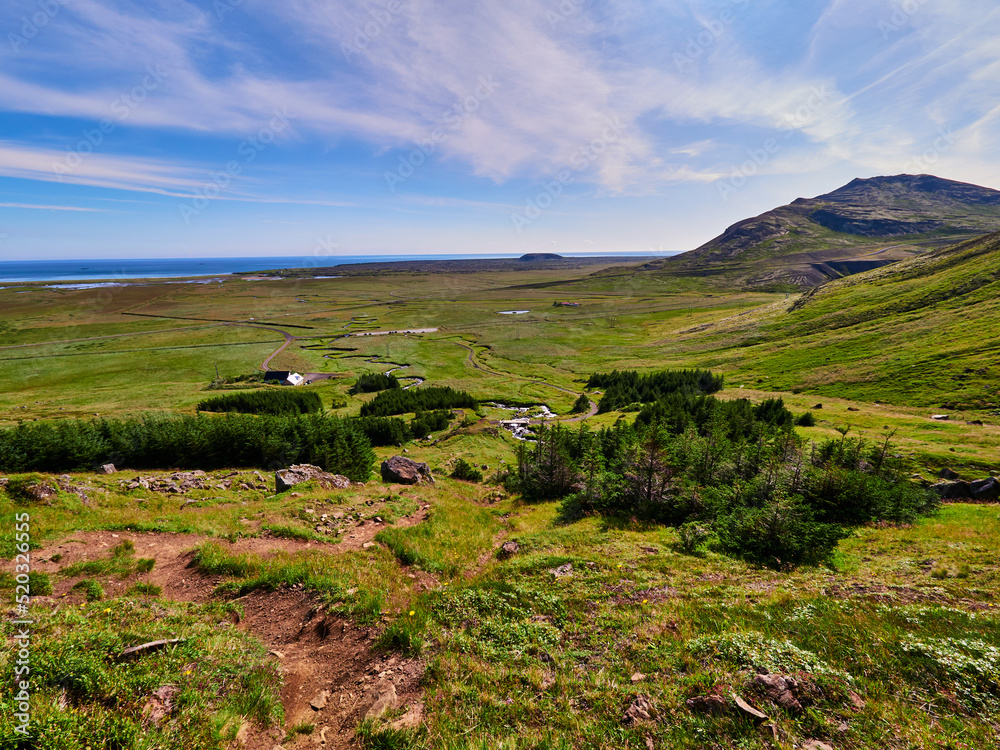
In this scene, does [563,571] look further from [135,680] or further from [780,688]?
[135,680]

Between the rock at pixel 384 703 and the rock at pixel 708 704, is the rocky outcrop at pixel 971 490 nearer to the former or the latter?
the rock at pixel 708 704

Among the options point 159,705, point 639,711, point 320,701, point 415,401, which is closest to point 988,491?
point 639,711

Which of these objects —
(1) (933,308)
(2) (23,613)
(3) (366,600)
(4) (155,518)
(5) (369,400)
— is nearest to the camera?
(2) (23,613)

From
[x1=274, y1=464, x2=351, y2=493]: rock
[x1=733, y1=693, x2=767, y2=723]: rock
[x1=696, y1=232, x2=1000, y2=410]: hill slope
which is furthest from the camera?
[x1=696, y1=232, x2=1000, y2=410]: hill slope

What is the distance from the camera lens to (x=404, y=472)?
33.5 metres

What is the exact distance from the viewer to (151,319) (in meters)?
188

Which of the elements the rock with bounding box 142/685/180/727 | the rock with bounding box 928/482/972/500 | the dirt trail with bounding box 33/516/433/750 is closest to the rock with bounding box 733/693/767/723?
the dirt trail with bounding box 33/516/433/750

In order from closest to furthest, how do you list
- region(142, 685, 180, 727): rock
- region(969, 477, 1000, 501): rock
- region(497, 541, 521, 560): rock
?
region(142, 685, 180, 727): rock
region(497, 541, 521, 560): rock
region(969, 477, 1000, 501): rock

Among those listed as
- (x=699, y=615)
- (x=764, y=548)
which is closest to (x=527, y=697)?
(x=699, y=615)

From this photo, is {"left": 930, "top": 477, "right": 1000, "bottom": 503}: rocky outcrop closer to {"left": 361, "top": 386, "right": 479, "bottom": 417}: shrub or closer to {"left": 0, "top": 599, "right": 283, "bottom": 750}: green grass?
{"left": 0, "top": 599, "right": 283, "bottom": 750}: green grass

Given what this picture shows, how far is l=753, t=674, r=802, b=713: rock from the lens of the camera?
7738 millimetres

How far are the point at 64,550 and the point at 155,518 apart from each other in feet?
16.7

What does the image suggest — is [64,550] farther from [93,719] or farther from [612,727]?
[612,727]

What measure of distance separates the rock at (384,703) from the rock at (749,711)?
23.7 feet
